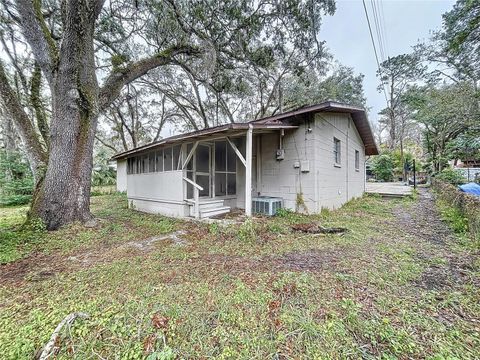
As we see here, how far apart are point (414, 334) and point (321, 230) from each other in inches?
125

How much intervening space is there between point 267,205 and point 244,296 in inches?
181

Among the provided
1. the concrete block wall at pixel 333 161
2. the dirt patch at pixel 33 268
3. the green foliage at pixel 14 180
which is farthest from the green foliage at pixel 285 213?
the green foliage at pixel 14 180

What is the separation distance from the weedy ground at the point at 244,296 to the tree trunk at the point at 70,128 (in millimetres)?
694

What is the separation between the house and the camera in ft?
21.6

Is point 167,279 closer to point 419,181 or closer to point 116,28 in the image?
point 116,28

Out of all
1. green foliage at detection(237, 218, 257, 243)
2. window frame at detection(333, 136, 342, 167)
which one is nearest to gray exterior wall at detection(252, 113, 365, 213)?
window frame at detection(333, 136, 342, 167)

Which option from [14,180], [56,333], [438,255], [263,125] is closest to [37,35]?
[263,125]

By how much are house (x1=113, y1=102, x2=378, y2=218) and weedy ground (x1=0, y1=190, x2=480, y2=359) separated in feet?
7.84

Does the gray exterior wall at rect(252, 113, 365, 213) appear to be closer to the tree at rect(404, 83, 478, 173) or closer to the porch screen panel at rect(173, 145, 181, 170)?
the porch screen panel at rect(173, 145, 181, 170)

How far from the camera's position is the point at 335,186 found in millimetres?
8109

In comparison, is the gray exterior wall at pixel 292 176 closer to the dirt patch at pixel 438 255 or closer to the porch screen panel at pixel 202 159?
the porch screen panel at pixel 202 159

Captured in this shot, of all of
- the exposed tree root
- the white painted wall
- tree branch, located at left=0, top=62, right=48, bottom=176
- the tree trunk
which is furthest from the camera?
the white painted wall

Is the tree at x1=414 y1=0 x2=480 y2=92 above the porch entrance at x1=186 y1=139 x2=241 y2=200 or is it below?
above

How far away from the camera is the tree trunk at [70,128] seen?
4.95 meters
